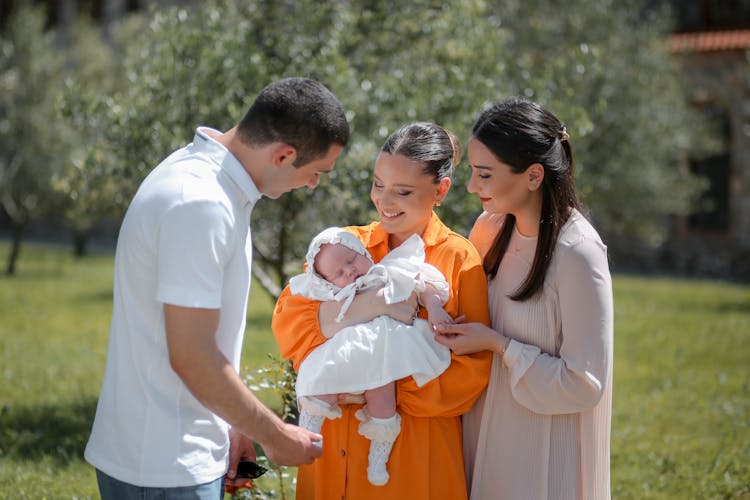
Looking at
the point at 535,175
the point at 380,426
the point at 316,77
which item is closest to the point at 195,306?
the point at 380,426

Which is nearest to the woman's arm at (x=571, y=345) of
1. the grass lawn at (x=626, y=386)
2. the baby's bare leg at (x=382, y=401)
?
the baby's bare leg at (x=382, y=401)

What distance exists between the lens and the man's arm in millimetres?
2508

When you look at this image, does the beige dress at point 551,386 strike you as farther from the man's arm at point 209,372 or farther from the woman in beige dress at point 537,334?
the man's arm at point 209,372

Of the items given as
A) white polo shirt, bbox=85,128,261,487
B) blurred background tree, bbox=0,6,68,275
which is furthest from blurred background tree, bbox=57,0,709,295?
blurred background tree, bbox=0,6,68,275

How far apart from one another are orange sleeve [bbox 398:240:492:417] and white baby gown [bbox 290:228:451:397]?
0.06 metres

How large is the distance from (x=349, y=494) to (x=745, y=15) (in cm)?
2711

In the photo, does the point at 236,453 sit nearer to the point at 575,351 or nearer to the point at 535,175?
the point at 575,351

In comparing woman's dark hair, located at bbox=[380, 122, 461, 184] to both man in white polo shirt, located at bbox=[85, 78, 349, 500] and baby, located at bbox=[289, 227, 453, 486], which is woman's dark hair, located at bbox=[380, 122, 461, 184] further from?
man in white polo shirt, located at bbox=[85, 78, 349, 500]

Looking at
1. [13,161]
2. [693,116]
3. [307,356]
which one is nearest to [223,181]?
[307,356]

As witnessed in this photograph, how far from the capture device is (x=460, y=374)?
3.28m

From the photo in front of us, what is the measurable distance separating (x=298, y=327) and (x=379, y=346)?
0.35 metres

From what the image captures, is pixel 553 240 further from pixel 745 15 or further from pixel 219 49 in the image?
pixel 745 15

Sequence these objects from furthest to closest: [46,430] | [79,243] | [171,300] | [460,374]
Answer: [79,243]
[46,430]
[460,374]
[171,300]

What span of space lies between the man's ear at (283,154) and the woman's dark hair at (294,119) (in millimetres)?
13
